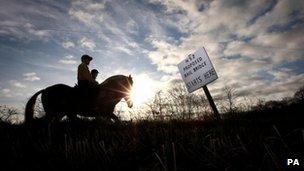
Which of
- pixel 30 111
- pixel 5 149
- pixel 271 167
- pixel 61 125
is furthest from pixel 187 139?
pixel 30 111

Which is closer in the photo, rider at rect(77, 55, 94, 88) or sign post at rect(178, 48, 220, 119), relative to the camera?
sign post at rect(178, 48, 220, 119)

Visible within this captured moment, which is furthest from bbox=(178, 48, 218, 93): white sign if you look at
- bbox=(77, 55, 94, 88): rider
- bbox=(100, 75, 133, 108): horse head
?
bbox=(77, 55, 94, 88): rider

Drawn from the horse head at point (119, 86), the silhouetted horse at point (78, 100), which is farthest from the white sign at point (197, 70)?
the horse head at point (119, 86)

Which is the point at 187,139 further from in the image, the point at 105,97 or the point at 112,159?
the point at 105,97

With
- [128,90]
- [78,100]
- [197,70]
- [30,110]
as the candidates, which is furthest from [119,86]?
[197,70]

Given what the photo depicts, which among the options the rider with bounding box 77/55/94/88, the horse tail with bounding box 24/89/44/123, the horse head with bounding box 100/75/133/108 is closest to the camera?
the horse tail with bounding box 24/89/44/123

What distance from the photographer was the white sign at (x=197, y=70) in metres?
7.76

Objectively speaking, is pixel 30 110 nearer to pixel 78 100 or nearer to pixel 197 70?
pixel 78 100

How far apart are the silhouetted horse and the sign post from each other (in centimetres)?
266

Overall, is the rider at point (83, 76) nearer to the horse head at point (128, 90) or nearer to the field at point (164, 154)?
the horse head at point (128, 90)

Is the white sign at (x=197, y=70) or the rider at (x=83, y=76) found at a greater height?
the rider at (x=83, y=76)

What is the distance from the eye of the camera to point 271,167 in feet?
6.95

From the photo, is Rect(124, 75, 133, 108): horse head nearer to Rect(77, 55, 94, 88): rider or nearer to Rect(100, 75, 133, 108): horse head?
Rect(100, 75, 133, 108): horse head

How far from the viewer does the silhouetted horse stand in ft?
30.6
